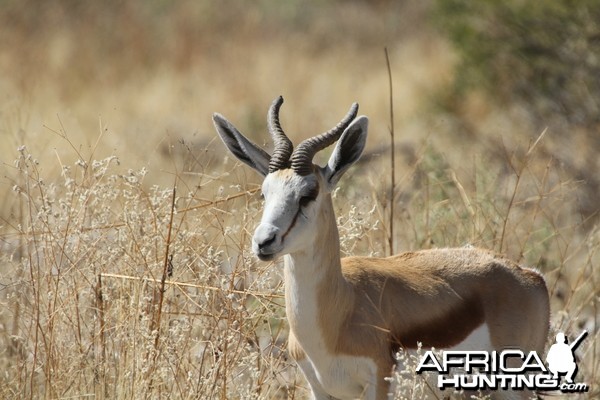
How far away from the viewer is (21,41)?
68.9 feet

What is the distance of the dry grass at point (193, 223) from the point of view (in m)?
5.71

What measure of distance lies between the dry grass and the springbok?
278 mm

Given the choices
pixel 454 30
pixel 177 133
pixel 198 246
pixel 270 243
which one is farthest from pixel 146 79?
pixel 270 243

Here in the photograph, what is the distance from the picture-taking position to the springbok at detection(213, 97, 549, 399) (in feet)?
17.0

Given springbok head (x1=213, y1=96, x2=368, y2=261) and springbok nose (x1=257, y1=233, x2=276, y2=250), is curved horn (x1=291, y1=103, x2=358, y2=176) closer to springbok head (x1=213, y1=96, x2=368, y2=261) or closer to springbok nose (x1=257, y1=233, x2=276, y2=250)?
springbok head (x1=213, y1=96, x2=368, y2=261)

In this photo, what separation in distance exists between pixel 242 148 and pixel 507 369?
5.64 ft

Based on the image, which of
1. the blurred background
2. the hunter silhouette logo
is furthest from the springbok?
the blurred background

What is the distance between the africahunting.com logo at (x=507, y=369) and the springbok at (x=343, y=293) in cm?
7

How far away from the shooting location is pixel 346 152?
538cm

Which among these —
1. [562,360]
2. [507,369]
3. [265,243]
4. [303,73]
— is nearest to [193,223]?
[265,243]

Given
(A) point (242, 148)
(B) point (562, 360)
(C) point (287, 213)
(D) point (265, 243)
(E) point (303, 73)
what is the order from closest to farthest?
(D) point (265, 243), (C) point (287, 213), (A) point (242, 148), (B) point (562, 360), (E) point (303, 73)

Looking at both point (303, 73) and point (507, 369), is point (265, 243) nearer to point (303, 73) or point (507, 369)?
point (507, 369)

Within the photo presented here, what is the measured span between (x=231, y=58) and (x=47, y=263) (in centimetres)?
1576

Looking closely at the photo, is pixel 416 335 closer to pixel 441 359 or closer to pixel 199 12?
pixel 441 359
